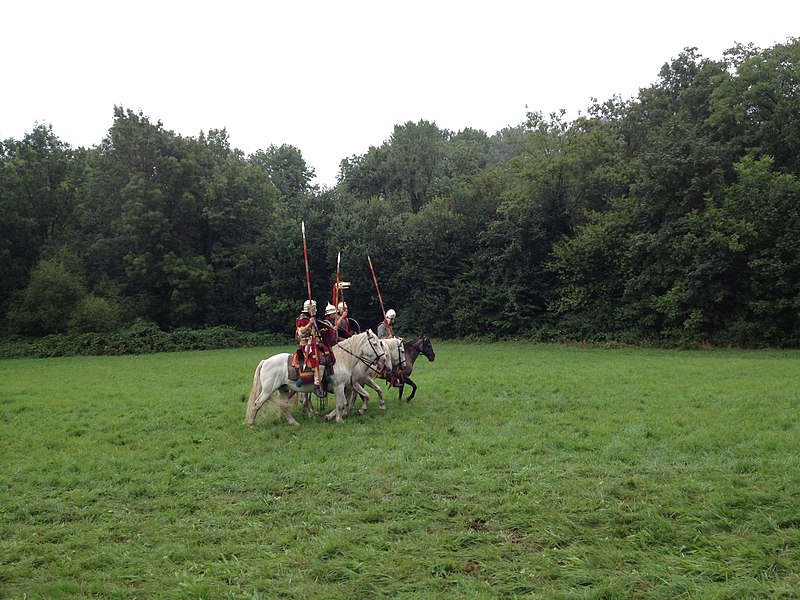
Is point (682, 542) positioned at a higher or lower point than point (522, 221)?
lower

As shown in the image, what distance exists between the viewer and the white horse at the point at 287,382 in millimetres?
11242

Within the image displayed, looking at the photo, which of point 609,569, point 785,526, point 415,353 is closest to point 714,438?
point 785,526

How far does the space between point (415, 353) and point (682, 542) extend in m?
9.22

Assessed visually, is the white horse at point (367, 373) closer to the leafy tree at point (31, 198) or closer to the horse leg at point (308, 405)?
the horse leg at point (308, 405)

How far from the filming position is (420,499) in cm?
684

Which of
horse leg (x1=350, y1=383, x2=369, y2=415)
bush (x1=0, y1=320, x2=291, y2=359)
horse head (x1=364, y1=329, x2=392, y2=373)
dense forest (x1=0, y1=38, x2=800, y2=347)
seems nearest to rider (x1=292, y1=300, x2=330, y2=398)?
horse leg (x1=350, y1=383, x2=369, y2=415)

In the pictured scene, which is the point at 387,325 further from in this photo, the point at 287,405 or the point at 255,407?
the point at 255,407

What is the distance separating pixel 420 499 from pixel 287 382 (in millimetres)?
5110

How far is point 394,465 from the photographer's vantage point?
8.25m

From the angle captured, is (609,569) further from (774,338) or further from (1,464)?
(774,338)

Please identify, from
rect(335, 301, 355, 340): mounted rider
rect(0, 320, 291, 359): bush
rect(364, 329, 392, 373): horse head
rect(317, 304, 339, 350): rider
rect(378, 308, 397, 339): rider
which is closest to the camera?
rect(317, 304, 339, 350): rider

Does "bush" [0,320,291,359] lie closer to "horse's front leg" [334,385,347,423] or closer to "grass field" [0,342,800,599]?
"grass field" [0,342,800,599]

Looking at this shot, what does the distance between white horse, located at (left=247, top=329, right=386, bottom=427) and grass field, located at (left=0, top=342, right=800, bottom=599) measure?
332 mm

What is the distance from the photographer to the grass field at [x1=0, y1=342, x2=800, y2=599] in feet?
16.4
